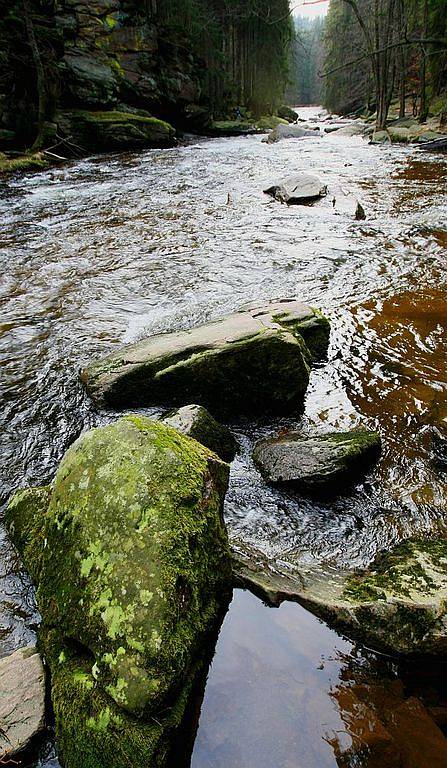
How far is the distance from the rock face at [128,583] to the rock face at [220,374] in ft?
4.29

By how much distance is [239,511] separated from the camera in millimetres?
2873

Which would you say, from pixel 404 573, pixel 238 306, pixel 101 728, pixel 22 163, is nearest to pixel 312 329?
pixel 238 306

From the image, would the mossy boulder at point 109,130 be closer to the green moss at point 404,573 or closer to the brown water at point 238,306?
the brown water at point 238,306

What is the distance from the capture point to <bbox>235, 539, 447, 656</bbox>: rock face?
201 cm

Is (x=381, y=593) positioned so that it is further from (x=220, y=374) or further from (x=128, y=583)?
(x=220, y=374)

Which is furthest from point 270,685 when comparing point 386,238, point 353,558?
point 386,238

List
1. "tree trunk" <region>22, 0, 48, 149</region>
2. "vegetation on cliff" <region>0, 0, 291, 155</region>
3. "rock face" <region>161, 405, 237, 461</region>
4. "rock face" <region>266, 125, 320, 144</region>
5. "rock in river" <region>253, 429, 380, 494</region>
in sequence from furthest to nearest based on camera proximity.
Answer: "rock face" <region>266, 125, 320, 144</region>, "vegetation on cliff" <region>0, 0, 291, 155</region>, "tree trunk" <region>22, 0, 48, 149</region>, "rock face" <region>161, 405, 237, 461</region>, "rock in river" <region>253, 429, 380, 494</region>

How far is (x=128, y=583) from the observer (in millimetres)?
1807

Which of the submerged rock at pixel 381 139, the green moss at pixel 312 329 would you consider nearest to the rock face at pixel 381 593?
the green moss at pixel 312 329

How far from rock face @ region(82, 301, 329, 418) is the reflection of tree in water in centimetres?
199

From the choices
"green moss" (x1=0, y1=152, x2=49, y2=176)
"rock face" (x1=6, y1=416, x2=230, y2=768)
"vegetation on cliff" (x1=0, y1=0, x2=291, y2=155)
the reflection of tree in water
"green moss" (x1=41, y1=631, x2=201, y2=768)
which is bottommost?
the reflection of tree in water

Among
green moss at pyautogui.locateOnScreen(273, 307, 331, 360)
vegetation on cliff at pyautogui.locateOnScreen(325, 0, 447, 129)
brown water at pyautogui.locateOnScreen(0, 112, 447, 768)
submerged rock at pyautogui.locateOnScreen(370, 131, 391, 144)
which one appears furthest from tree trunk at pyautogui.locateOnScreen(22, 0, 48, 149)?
green moss at pyautogui.locateOnScreen(273, 307, 331, 360)

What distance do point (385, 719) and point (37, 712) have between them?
1.30 m

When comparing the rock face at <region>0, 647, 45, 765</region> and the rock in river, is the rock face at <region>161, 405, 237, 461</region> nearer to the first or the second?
the rock in river
